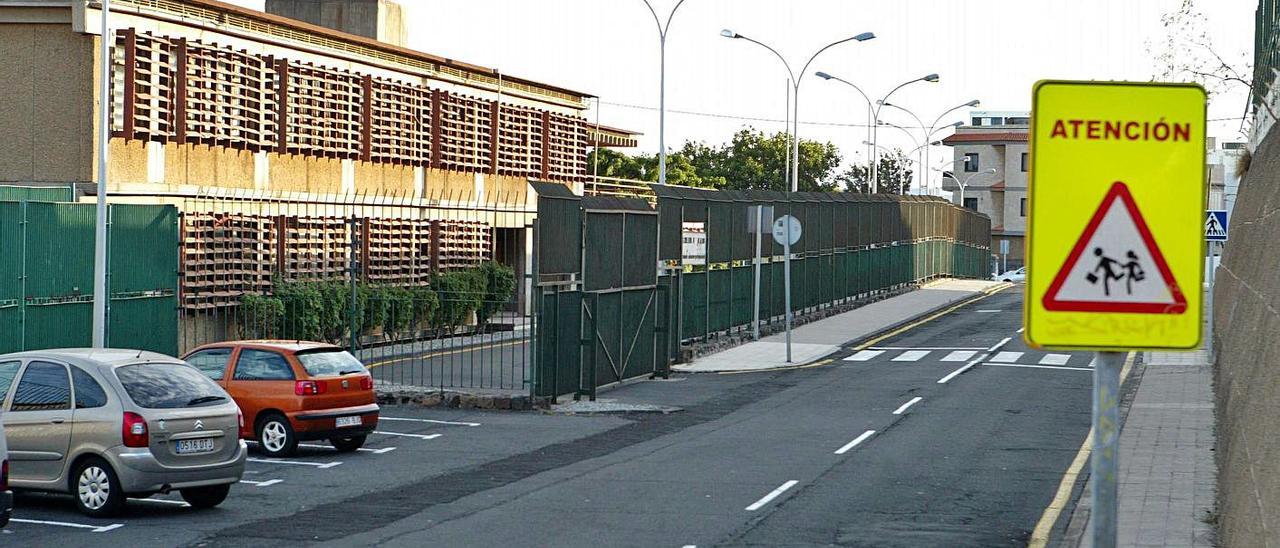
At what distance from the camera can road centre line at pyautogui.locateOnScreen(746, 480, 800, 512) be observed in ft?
51.5

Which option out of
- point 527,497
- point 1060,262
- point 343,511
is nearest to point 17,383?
point 343,511

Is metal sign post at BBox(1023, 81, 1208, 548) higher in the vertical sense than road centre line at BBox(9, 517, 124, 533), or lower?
higher

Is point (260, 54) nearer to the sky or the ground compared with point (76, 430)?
nearer to the sky

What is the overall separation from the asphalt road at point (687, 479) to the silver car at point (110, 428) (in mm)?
388

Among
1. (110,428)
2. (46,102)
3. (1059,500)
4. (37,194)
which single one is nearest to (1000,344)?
(1059,500)

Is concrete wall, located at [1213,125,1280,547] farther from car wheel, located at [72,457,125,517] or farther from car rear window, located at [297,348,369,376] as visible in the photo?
car rear window, located at [297,348,369,376]

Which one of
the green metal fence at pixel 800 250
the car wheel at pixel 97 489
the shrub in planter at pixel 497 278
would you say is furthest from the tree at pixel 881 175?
the car wheel at pixel 97 489

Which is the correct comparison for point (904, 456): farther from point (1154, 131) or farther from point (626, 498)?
point (1154, 131)

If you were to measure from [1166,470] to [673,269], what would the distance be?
17.2 meters

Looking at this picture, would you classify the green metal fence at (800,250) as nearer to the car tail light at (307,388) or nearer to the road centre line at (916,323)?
the road centre line at (916,323)

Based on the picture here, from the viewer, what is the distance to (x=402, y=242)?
140ft

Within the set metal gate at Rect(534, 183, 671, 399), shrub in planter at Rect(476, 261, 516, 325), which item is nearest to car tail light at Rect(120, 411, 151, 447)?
metal gate at Rect(534, 183, 671, 399)

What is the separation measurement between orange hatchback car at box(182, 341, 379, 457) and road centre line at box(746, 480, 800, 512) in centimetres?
589

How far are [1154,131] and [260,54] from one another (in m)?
33.9
